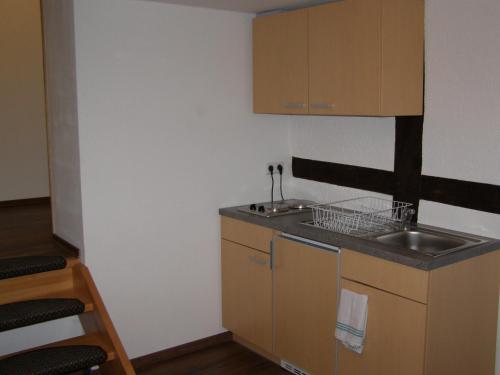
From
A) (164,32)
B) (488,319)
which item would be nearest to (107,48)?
(164,32)

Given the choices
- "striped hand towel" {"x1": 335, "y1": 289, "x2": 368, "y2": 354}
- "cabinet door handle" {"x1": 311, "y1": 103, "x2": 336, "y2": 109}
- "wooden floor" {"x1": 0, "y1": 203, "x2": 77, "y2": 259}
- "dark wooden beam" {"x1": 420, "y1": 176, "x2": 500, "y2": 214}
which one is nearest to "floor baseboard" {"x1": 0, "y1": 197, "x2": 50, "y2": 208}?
"wooden floor" {"x1": 0, "y1": 203, "x2": 77, "y2": 259}

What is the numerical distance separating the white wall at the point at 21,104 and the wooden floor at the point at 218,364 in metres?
3.19

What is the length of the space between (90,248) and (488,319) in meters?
2.24

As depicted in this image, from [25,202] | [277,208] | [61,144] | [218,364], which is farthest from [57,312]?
[25,202]

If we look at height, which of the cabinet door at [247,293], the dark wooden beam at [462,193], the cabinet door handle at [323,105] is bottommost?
the cabinet door at [247,293]

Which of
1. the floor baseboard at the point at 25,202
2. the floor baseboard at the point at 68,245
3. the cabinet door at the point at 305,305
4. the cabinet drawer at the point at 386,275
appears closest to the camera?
the cabinet drawer at the point at 386,275

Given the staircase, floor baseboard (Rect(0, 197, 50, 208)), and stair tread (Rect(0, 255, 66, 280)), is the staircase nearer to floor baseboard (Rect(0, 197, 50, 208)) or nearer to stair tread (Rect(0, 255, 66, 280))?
stair tread (Rect(0, 255, 66, 280))

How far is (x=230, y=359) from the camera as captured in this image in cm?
377

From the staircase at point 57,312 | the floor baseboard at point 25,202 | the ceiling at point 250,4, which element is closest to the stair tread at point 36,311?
the staircase at point 57,312

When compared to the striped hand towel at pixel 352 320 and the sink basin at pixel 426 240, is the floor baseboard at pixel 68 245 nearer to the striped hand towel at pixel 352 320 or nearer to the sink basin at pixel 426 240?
the striped hand towel at pixel 352 320

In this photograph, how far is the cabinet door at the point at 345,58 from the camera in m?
3.07

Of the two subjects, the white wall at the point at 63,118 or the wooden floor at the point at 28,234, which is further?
the wooden floor at the point at 28,234

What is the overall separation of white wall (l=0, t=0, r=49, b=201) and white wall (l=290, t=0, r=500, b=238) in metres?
4.14

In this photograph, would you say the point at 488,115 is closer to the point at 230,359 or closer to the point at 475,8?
the point at 475,8
